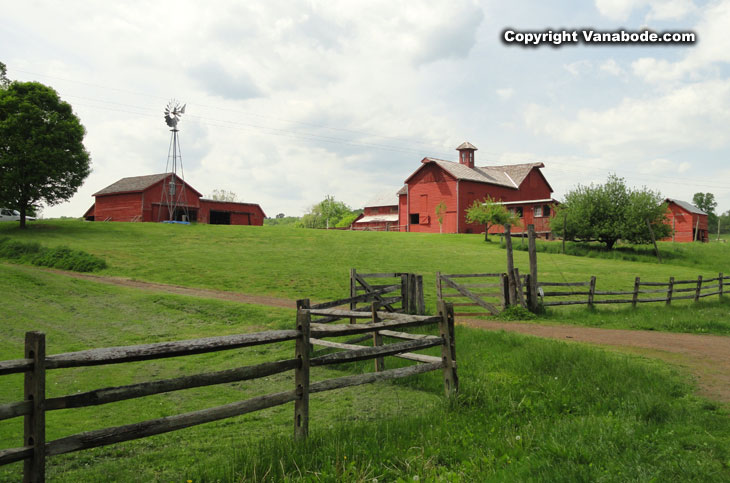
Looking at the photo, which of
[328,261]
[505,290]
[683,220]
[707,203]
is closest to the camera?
[505,290]

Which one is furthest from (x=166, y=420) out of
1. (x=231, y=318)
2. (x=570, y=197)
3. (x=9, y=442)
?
(x=570, y=197)

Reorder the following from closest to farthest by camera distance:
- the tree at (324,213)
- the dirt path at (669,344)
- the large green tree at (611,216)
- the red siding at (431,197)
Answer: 1. the dirt path at (669,344)
2. the large green tree at (611,216)
3. the red siding at (431,197)
4. the tree at (324,213)

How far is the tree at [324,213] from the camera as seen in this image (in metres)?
110

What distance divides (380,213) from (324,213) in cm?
3929

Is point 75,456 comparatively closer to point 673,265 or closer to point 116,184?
point 673,265

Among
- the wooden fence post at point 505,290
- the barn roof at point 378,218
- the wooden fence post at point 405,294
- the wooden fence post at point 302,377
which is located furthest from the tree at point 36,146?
the barn roof at point 378,218

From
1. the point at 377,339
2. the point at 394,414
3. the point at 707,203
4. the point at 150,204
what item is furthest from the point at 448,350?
the point at 707,203

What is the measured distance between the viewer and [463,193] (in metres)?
52.0

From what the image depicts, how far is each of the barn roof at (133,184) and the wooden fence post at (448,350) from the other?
48941 millimetres

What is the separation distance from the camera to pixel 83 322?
14.8 metres

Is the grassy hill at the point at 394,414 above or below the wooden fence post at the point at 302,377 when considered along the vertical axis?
below

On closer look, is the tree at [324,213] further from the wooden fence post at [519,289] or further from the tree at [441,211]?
the wooden fence post at [519,289]

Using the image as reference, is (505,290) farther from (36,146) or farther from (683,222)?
(683,222)

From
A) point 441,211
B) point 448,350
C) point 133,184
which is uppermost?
point 133,184
